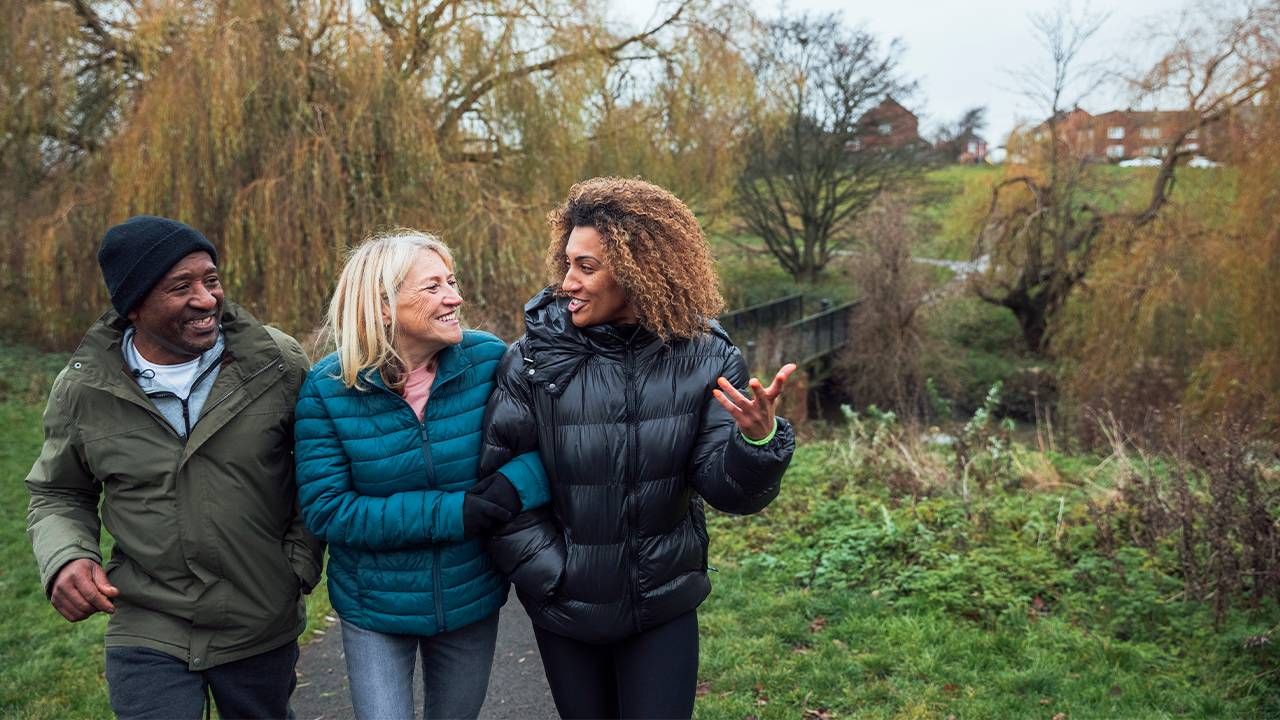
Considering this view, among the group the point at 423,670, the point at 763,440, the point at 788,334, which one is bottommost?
the point at 788,334

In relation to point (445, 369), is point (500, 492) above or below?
below

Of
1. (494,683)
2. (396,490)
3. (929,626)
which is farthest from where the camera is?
(929,626)

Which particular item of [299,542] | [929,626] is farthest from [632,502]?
[929,626]

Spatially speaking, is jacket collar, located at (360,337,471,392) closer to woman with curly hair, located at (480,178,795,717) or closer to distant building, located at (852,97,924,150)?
woman with curly hair, located at (480,178,795,717)

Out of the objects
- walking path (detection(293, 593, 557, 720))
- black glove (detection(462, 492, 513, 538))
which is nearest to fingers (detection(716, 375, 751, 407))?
black glove (detection(462, 492, 513, 538))

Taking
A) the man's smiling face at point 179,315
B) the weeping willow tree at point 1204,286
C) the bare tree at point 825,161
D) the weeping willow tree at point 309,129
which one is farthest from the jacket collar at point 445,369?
the bare tree at point 825,161

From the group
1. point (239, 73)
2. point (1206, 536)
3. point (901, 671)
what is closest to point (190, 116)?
point (239, 73)

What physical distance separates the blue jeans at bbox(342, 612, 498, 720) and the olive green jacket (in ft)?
0.91

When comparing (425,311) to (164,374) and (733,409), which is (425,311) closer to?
(164,374)

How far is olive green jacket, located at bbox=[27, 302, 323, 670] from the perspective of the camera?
7.95 feet

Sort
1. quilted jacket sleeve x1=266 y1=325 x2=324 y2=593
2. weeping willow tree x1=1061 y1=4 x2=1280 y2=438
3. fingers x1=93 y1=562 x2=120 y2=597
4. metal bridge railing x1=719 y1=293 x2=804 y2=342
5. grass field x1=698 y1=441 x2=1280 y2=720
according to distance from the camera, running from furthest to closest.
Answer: metal bridge railing x1=719 y1=293 x2=804 y2=342 < weeping willow tree x1=1061 y1=4 x2=1280 y2=438 < grass field x1=698 y1=441 x2=1280 y2=720 < quilted jacket sleeve x1=266 y1=325 x2=324 y2=593 < fingers x1=93 y1=562 x2=120 y2=597

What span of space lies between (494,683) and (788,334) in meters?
13.4

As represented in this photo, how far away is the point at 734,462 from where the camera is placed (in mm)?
2281

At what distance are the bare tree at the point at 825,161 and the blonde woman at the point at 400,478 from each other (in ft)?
75.9
